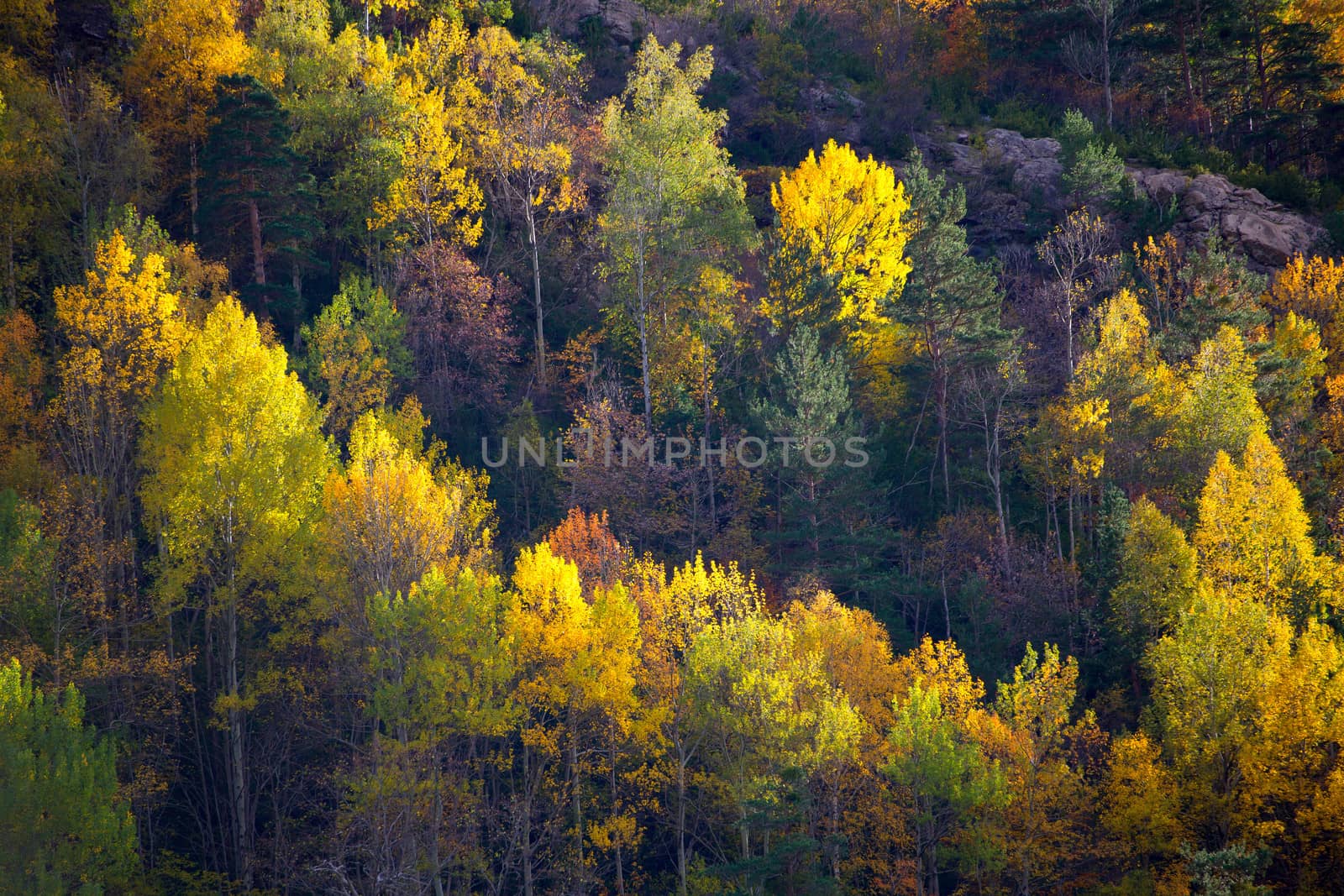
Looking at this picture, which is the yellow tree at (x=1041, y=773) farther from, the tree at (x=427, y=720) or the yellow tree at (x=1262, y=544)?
the tree at (x=427, y=720)

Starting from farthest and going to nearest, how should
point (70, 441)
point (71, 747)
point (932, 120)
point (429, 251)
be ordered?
point (932, 120)
point (429, 251)
point (70, 441)
point (71, 747)

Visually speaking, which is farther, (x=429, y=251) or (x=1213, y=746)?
(x=429, y=251)

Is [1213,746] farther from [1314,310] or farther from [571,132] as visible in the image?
[571,132]

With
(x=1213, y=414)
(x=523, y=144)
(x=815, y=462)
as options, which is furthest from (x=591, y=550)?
(x=1213, y=414)

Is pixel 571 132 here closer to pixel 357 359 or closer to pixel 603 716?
pixel 357 359

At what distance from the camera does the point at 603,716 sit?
119 feet

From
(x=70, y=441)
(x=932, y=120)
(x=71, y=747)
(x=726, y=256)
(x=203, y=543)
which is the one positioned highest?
Answer: (x=932, y=120)

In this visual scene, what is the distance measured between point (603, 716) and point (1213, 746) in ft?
54.8

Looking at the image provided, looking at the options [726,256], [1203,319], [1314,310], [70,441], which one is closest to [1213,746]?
[1203,319]

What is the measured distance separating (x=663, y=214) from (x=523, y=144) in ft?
22.8

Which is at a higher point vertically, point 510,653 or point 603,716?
point 510,653

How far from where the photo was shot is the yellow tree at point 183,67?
47.8 m

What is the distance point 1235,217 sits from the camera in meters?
52.7

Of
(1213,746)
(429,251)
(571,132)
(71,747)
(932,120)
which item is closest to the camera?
(71,747)
